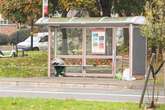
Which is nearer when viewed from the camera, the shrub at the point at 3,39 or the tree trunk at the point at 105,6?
the tree trunk at the point at 105,6

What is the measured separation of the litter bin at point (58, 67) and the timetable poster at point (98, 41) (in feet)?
4.86

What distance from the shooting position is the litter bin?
26375 millimetres

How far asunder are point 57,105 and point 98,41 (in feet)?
39.6

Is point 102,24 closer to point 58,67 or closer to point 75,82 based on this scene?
point 58,67

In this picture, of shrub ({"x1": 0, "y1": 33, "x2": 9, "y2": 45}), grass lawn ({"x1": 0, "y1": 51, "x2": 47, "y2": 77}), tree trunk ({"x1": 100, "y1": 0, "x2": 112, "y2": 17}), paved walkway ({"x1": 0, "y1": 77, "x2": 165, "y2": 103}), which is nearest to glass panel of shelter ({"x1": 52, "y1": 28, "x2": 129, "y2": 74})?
paved walkway ({"x1": 0, "y1": 77, "x2": 165, "y2": 103})

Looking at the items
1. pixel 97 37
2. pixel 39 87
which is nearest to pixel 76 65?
pixel 97 37

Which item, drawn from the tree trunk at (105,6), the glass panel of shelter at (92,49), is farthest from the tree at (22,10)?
the glass panel of shelter at (92,49)

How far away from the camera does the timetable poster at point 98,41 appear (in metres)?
26.0

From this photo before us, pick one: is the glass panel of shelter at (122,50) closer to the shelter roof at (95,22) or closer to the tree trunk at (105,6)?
the shelter roof at (95,22)

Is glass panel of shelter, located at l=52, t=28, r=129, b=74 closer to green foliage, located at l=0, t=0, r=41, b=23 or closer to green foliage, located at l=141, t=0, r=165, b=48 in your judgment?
green foliage, located at l=0, t=0, r=41, b=23

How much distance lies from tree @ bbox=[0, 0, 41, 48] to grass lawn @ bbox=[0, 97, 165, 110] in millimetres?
17922

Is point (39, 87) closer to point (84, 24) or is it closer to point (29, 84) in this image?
point (29, 84)

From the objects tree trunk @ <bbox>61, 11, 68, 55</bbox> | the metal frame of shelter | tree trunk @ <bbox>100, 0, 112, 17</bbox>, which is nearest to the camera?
the metal frame of shelter

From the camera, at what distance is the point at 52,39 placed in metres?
27.0
